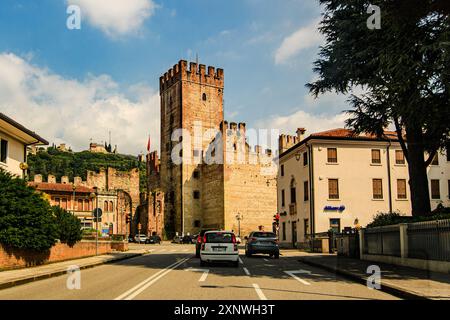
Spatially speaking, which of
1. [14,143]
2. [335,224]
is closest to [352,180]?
[335,224]

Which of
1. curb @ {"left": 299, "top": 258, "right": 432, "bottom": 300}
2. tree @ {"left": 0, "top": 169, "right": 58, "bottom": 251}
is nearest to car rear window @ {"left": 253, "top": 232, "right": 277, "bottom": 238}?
curb @ {"left": 299, "top": 258, "right": 432, "bottom": 300}

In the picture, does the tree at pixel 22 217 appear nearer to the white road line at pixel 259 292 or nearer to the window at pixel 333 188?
the white road line at pixel 259 292

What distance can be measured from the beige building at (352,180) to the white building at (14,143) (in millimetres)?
21489

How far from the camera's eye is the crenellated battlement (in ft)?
279

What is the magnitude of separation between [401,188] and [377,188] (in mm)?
2146

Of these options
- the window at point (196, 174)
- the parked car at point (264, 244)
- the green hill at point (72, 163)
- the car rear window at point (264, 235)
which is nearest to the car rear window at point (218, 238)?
the parked car at point (264, 244)

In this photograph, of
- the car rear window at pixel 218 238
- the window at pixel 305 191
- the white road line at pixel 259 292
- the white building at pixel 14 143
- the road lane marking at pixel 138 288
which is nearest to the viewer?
the road lane marking at pixel 138 288

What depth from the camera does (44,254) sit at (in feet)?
72.3

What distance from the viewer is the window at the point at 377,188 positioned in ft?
136

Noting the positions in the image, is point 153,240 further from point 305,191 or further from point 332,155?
point 332,155

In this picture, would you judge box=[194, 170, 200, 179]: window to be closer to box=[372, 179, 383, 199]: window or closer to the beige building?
the beige building

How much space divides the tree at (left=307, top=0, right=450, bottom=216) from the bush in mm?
14340

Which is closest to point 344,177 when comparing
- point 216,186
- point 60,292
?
point 60,292
